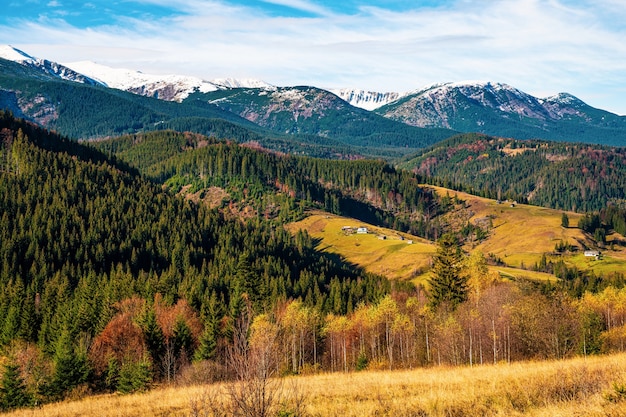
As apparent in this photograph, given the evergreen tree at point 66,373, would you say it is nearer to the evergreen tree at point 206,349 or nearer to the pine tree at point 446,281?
the evergreen tree at point 206,349

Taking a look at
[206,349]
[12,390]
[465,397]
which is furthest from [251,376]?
[206,349]

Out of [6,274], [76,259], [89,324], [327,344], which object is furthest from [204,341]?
[76,259]

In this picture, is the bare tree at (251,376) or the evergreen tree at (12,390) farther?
the evergreen tree at (12,390)

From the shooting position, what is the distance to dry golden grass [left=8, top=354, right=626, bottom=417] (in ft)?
66.4

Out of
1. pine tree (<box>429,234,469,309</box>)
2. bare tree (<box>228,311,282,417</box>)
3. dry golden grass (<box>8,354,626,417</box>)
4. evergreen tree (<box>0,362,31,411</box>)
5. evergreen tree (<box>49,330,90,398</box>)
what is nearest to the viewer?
bare tree (<box>228,311,282,417</box>)

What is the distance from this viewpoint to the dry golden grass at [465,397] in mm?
20234

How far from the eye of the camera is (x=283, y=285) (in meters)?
173

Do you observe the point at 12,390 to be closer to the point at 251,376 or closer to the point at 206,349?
the point at 206,349

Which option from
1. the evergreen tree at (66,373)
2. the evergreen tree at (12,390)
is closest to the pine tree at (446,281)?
the evergreen tree at (66,373)

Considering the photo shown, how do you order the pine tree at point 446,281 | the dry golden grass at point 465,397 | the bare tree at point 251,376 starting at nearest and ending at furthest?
the bare tree at point 251,376
the dry golden grass at point 465,397
the pine tree at point 446,281

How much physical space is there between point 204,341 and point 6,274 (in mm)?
110614

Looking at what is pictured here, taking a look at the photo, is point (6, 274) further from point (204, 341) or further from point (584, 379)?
point (584, 379)

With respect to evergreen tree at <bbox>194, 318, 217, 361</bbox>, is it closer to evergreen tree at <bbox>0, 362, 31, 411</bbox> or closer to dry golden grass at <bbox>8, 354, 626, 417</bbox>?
evergreen tree at <bbox>0, 362, 31, 411</bbox>

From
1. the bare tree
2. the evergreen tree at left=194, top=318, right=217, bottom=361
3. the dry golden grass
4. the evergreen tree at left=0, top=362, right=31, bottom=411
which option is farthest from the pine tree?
the bare tree
